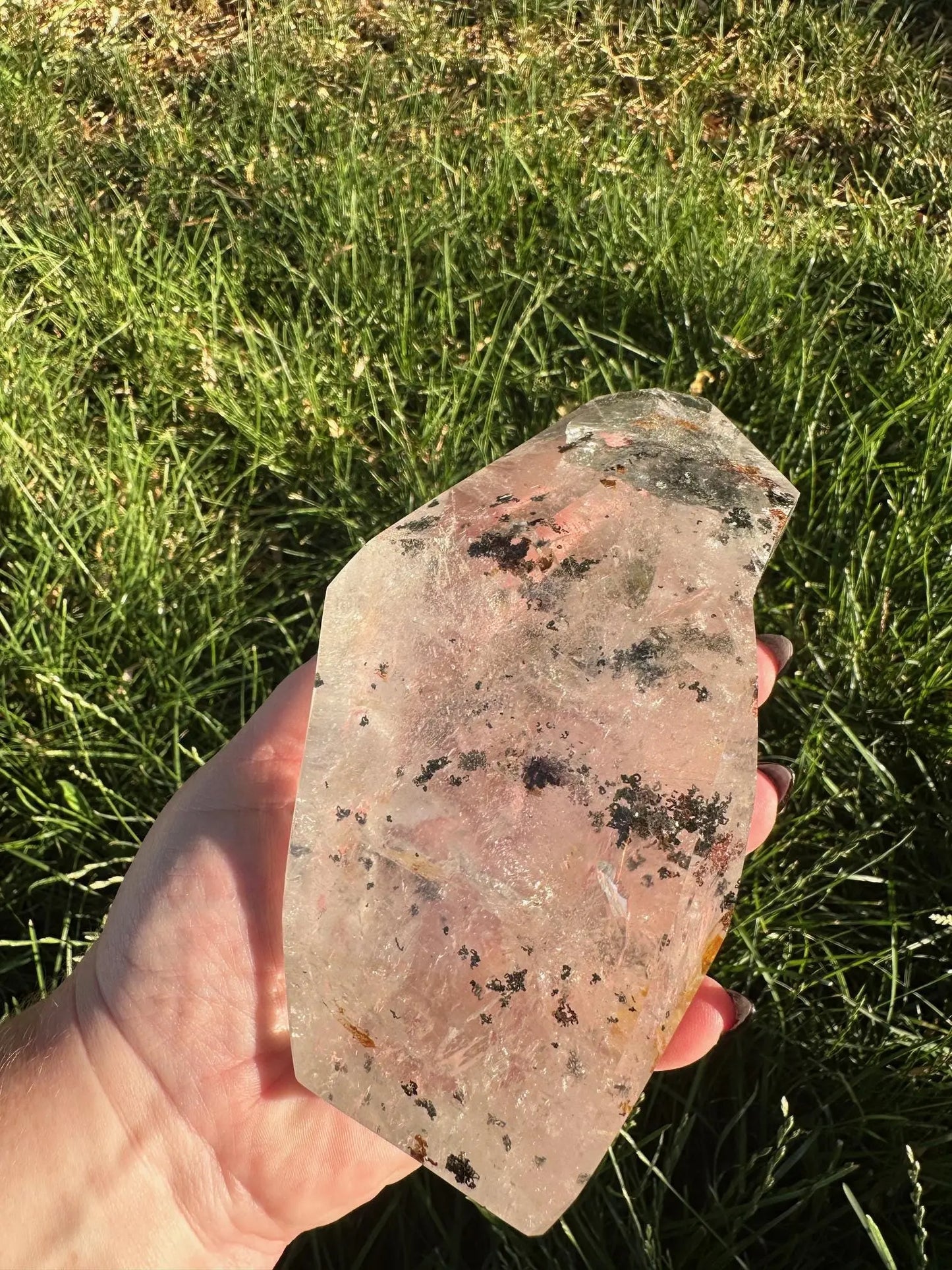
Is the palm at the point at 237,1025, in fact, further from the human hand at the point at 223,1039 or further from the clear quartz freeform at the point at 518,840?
the clear quartz freeform at the point at 518,840

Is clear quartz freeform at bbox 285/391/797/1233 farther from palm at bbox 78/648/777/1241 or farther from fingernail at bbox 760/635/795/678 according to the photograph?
fingernail at bbox 760/635/795/678

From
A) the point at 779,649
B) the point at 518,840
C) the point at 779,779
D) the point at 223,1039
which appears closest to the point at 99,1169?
the point at 223,1039

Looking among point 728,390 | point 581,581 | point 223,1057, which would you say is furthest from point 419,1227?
point 728,390

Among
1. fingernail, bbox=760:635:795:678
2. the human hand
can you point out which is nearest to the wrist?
the human hand

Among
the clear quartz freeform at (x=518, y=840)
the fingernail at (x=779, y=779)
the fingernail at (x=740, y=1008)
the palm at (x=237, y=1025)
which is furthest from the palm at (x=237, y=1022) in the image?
the fingernail at (x=779, y=779)

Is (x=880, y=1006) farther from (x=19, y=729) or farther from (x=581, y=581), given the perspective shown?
(x=19, y=729)
